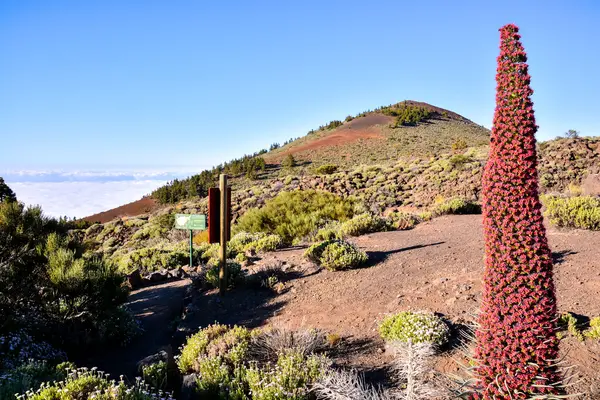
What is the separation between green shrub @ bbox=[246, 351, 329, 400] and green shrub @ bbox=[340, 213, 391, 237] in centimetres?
675

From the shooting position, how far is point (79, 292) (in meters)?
6.71

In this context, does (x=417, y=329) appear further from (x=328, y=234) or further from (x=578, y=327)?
(x=328, y=234)

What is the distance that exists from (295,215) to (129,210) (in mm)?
25030

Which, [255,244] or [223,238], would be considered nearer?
[223,238]

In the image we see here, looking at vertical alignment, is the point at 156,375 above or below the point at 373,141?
below

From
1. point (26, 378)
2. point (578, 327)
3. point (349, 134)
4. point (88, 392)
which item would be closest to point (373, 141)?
point (349, 134)

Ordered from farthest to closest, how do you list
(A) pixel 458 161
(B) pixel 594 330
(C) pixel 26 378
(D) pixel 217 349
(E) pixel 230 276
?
(A) pixel 458 161 → (E) pixel 230 276 → (D) pixel 217 349 → (B) pixel 594 330 → (C) pixel 26 378

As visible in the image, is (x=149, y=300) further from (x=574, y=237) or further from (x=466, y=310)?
(x=574, y=237)

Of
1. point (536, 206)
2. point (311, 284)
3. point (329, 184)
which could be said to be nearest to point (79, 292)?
point (311, 284)

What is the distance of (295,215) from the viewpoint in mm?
14219

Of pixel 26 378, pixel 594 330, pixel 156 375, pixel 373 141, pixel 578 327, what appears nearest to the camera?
pixel 26 378

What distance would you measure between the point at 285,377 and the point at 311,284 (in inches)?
147

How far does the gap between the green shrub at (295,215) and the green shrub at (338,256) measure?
13.9 ft

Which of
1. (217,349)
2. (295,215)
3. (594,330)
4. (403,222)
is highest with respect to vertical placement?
(295,215)
